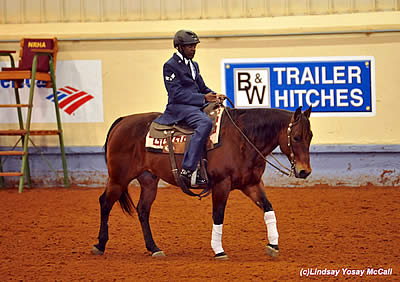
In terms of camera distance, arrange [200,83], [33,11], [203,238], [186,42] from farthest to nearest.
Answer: [33,11], [203,238], [200,83], [186,42]

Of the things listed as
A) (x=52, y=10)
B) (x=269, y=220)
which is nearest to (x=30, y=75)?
(x=52, y=10)

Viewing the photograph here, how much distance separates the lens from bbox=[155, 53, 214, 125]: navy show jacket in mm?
6508

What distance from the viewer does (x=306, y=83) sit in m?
11.6

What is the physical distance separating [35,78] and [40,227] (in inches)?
154

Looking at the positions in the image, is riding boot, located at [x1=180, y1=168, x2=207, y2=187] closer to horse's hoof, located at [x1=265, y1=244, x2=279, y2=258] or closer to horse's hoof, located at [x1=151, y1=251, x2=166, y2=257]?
horse's hoof, located at [x1=151, y1=251, x2=166, y2=257]

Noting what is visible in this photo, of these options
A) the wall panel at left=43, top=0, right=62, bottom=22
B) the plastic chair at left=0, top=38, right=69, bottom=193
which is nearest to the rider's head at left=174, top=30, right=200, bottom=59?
the plastic chair at left=0, top=38, right=69, bottom=193

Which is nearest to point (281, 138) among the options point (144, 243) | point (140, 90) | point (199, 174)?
point (199, 174)

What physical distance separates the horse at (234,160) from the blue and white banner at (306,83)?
199 inches

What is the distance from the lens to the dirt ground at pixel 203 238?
5758 mm

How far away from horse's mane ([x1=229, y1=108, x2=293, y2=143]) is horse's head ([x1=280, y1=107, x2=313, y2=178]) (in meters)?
0.16

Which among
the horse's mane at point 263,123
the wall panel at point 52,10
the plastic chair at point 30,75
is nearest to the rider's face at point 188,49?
the horse's mane at point 263,123

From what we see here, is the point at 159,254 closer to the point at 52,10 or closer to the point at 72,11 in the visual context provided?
the point at 72,11

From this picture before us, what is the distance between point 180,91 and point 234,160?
35.8 inches

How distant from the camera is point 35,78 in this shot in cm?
1153
